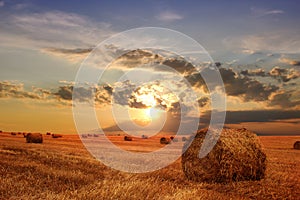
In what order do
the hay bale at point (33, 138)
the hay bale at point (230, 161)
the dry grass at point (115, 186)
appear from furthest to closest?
the hay bale at point (33, 138), the hay bale at point (230, 161), the dry grass at point (115, 186)

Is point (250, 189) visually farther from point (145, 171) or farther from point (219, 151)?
point (145, 171)

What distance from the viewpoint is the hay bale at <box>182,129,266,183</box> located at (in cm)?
1221

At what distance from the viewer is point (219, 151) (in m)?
12.4

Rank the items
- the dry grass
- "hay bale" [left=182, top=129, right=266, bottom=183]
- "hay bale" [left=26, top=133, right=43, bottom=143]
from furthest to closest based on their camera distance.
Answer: "hay bale" [left=26, top=133, right=43, bottom=143] → "hay bale" [left=182, top=129, right=266, bottom=183] → the dry grass

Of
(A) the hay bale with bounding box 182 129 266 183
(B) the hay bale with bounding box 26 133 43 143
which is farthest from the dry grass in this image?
(B) the hay bale with bounding box 26 133 43 143

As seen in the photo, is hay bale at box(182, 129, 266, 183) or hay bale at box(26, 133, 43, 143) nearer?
hay bale at box(182, 129, 266, 183)

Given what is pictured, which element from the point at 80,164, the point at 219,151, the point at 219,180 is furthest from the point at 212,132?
the point at 80,164

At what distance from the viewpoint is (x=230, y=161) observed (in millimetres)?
12266

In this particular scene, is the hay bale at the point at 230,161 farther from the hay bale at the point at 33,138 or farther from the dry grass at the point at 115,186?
the hay bale at the point at 33,138

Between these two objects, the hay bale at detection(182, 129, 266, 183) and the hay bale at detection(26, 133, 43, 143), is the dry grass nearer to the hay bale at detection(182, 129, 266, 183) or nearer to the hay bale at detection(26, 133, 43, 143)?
the hay bale at detection(182, 129, 266, 183)

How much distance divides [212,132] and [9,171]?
684 centimetres

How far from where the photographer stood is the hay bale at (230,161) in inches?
481

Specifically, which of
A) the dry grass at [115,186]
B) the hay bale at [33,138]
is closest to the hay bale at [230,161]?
the dry grass at [115,186]

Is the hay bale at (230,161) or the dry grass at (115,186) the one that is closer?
the dry grass at (115,186)
